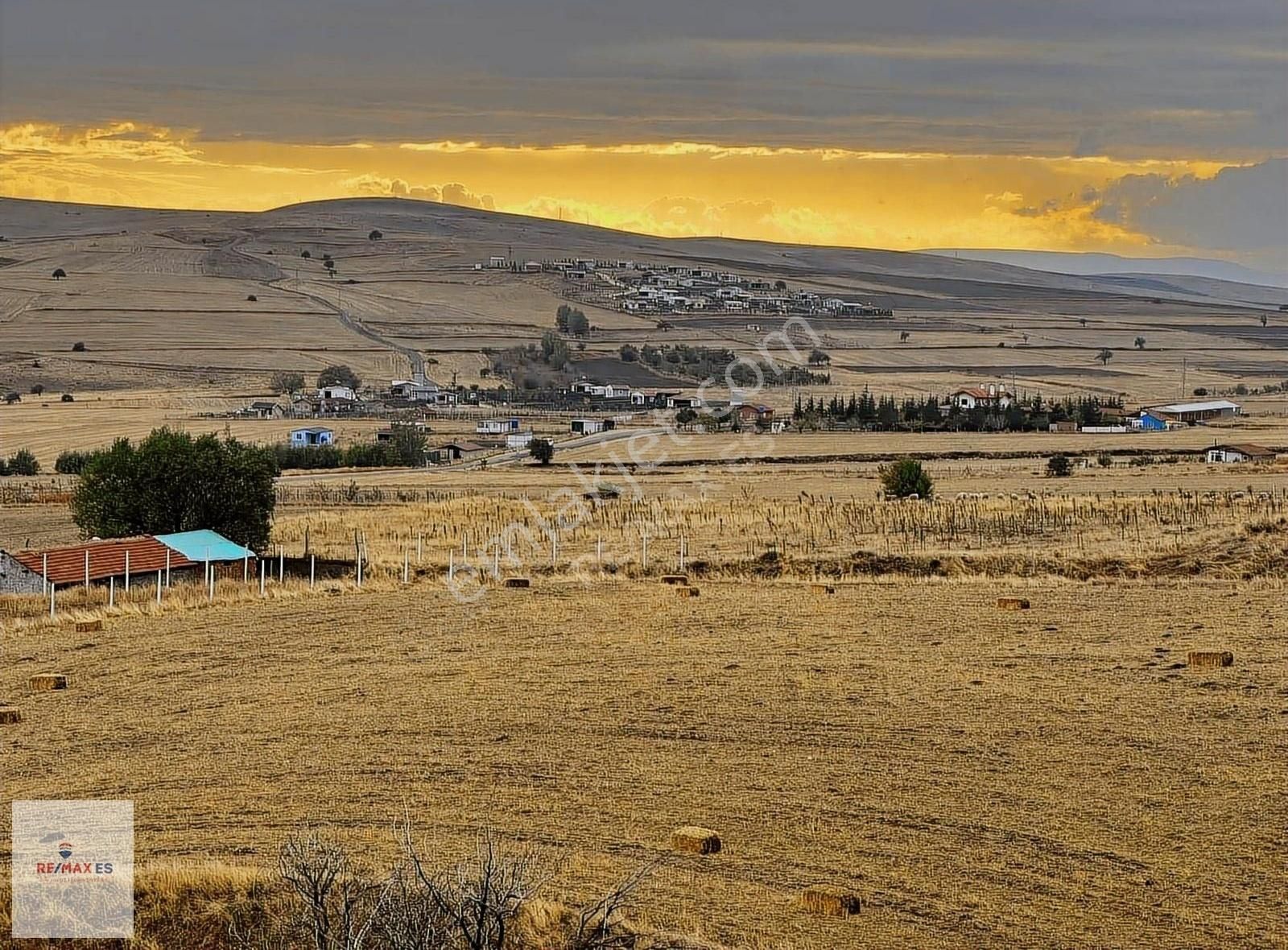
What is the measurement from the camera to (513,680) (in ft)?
69.3

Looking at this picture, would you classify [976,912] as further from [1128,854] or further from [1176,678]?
[1176,678]

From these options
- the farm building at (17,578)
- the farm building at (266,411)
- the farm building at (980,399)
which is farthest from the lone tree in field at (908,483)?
the farm building at (266,411)

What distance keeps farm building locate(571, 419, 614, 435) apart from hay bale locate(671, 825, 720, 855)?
275ft

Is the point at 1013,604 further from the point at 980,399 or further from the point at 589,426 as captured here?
the point at 980,399

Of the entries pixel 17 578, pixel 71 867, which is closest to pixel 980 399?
pixel 17 578

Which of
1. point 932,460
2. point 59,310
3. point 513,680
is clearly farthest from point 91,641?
point 59,310

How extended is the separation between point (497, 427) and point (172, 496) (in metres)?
62.0

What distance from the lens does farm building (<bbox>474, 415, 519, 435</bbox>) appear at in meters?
97.3

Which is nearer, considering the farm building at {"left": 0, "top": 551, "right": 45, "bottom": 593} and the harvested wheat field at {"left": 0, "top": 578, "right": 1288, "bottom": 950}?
the harvested wheat field at {"left": 0, "top": 578, "right": 1288, "bottom": 950}

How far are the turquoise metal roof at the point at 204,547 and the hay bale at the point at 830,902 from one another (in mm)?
23198

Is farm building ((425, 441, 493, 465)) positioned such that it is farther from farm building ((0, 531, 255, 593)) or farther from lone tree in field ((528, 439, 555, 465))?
farm building ((0, 531, 255, 593))

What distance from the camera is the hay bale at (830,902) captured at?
39.4 feet

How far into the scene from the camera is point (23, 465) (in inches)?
3036

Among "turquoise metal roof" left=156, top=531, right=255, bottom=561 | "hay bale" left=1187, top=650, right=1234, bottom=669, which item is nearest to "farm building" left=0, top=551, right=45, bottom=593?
"turquoise metal roof" left=156, top=531, right=255, bottom=561
